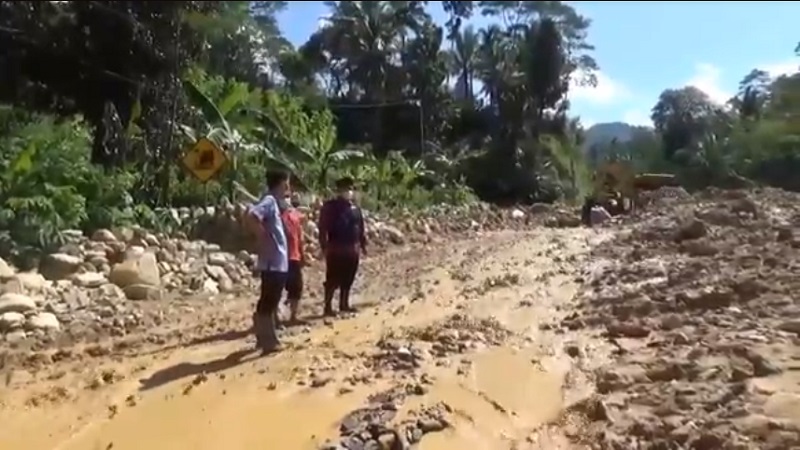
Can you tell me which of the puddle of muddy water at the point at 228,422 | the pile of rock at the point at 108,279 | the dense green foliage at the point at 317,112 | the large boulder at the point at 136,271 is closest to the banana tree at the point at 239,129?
the dense green foliage at the point at 317,112

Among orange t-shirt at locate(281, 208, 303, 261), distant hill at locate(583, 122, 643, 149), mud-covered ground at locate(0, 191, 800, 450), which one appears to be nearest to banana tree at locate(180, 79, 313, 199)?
orange t-shirt at locate(281, 208, 303, 261)

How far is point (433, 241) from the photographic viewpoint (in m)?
18.2

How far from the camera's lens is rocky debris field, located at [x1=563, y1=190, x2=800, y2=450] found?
16.5ft

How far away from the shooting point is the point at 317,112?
2120 centimetres

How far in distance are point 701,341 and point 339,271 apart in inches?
132

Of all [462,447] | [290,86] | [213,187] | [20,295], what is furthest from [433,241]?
[290,86]

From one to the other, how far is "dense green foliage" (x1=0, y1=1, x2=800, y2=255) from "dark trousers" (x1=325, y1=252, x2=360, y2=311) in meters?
3.03

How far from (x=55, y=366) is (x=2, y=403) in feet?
2.95

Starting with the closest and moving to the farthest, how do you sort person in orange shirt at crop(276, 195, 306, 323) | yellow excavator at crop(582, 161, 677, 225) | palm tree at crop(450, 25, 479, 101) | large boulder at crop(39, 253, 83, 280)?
person in orange shirt at crop(276, 195, 306, 323)
large boulder at crop(39, 253, 83, 280)
yellow excavator at crop(582, 161, 677, 225)
palm tree at crop(450, 25, 479, 101)

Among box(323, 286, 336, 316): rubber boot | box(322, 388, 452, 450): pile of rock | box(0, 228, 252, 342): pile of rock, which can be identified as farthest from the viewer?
box(323, 286, 336, 316): rubber boot

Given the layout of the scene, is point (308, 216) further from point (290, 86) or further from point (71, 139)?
point (290, 86)

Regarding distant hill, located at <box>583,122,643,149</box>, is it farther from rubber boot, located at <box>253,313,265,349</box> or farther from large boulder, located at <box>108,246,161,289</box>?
rubber boot, located at <box>253,313,265,349</box>

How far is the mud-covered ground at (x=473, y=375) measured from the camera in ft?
17.4

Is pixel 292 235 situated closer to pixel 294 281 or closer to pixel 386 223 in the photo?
pixel 294 281
